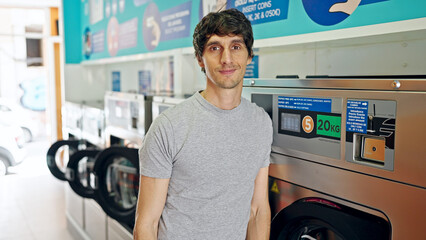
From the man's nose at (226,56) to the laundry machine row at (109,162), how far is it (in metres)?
0.96

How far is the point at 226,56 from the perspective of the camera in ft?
4.52

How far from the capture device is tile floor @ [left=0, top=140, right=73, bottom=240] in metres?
4.39

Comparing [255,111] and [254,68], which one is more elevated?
[254,68]

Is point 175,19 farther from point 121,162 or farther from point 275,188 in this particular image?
point 275,188

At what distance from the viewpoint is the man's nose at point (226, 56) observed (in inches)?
54.1

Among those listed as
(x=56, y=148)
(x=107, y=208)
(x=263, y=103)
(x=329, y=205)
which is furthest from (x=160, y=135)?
(x=56, y=148)

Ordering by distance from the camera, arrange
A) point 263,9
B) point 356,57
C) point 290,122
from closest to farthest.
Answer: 1. point 290,122
2. point 356,57
3. point 263,9

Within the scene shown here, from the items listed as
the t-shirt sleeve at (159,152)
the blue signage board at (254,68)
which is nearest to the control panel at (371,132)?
the t-shirt sleeve at (159,152)

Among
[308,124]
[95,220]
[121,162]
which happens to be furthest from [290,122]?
[95,220]

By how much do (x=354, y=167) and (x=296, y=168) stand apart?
0.82 feet

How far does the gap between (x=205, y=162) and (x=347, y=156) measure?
476mm

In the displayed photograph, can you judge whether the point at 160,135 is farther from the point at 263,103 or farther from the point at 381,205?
the point at 381,205

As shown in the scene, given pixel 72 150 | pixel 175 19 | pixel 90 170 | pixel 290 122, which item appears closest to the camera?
pixel 290 122

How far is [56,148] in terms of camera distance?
4332mm
